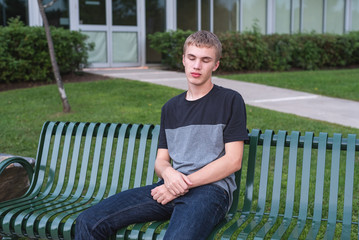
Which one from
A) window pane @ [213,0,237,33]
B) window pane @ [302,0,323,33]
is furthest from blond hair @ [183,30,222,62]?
window pane @ [302,0,323,33]

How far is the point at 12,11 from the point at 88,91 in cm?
670

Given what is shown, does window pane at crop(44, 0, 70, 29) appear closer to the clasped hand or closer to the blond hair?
the blond hair

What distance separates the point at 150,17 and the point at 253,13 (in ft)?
15.3

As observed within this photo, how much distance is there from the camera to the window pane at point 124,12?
16359mm

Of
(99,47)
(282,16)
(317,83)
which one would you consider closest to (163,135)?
(317,83)

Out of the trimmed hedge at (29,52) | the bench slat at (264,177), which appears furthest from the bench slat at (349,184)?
the trimmed hedge at (29,52)

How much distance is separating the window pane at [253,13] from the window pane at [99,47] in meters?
6.04

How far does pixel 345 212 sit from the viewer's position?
2.89 metres

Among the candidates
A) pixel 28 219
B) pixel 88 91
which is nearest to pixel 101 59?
pixel 88 91

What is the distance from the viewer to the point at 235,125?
9.26 feet

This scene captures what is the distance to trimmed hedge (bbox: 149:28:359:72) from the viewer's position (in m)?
14.2

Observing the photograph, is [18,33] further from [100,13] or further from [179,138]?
[179,138]

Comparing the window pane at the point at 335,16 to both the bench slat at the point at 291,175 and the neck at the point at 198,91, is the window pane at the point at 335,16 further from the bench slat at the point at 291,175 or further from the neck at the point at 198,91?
the neck at the point at 198,91

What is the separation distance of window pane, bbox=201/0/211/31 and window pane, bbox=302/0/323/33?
4684 millimetres
